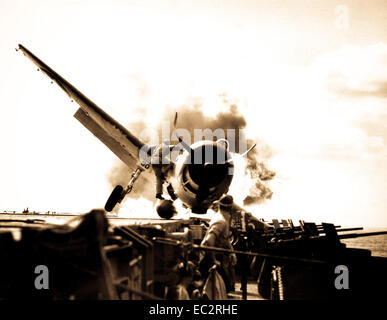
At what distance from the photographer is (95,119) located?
17.8 m

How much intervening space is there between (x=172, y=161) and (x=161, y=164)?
544 millimetres

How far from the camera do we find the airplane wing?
16766 millimetres

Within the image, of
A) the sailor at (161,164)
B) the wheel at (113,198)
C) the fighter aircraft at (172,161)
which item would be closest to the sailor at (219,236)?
the fighter aircraft at (172,161)

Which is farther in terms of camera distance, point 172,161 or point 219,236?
point 172,161

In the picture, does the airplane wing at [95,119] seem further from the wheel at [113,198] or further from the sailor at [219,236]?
the sailor at [219,236]

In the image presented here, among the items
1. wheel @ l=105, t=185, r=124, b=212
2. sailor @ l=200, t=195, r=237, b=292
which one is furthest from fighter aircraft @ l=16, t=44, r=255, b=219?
sailor @ l=200, t=195, r=237, b=292

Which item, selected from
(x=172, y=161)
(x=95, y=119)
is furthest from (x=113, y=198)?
(x=172, y=161)

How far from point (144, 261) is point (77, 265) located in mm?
1843

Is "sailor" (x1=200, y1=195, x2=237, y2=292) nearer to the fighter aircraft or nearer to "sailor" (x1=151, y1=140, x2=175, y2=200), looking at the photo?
the fighter aircraft

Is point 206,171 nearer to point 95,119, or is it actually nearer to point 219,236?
point 219,236

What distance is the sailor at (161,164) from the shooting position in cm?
1327

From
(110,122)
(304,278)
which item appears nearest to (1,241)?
(304,278)
